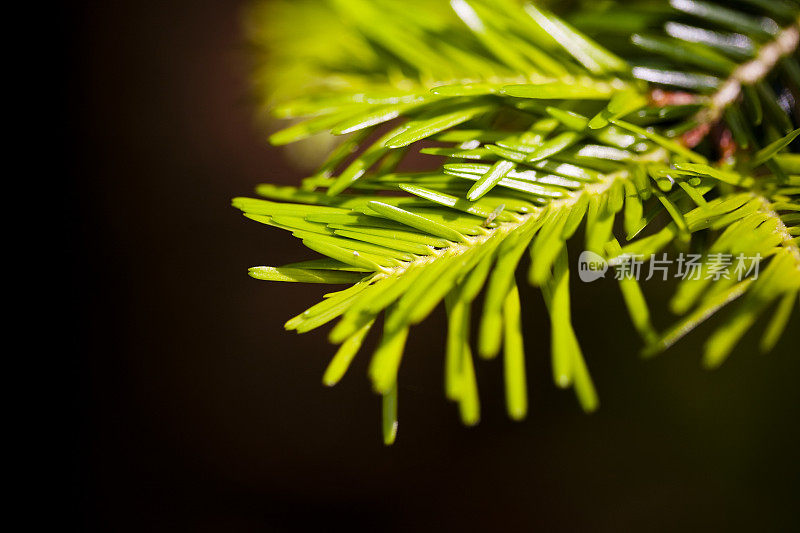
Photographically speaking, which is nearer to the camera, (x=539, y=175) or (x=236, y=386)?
(x=539, y=175)

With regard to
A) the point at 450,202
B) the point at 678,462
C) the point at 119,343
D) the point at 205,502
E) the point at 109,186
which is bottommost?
the point at 678,462

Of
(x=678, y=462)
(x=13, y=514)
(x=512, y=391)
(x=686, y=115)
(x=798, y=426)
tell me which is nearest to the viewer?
(x=512, y=391)

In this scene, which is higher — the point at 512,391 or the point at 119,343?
the point at 119,343

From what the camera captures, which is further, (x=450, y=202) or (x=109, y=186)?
(x=109, y=186)

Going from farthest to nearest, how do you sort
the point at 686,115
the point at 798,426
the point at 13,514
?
1. the point at 13,514
2. the point at 798,426
3. the point at 686,115

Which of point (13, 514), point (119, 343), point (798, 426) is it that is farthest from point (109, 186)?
point (798, 426)

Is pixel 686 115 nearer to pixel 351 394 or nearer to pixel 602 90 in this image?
pixel 602 90

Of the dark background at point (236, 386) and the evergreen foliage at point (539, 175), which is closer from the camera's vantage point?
the evergreen foliage at point (539, 175)

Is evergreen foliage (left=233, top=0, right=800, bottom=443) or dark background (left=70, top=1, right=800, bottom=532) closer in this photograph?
evergreen foliage (left=233, top=0, right=800, bottom=443)
